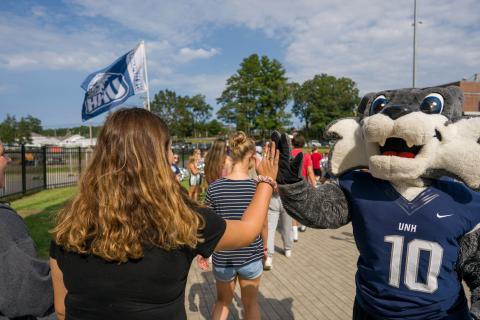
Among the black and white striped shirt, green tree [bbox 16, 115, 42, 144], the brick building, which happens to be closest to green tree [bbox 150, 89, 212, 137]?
green tree [bbox 16, 115, 42, 144]

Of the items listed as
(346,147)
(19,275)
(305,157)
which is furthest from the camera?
(305,157)

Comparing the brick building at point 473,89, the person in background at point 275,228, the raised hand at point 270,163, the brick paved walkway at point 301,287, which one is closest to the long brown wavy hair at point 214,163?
the person in background at point 275,228

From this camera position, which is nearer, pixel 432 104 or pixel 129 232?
pixel 129 232

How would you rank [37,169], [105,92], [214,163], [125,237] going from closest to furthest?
[125,237] → [214,163] → [105,92] → [37,169]

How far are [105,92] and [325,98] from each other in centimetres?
6251

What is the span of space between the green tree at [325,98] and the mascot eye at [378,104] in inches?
2499

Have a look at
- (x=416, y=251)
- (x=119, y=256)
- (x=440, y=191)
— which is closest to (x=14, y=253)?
(x=119, y=256)

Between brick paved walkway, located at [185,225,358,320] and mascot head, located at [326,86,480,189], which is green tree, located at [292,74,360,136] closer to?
brick paved walkway, located at [185,225,358,320]

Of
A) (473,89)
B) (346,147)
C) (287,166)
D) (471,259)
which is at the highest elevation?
(473,89)

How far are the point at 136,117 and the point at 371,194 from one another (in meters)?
1.34

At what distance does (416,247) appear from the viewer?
75.7 inches

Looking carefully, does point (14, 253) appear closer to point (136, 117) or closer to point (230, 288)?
point (136, 117)

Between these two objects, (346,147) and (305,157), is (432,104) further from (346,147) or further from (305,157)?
(305,157)

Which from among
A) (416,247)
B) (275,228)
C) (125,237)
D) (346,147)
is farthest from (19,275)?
(275,228)
